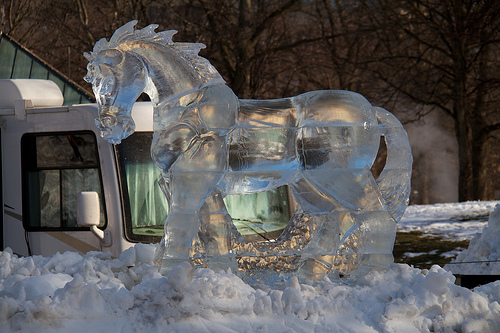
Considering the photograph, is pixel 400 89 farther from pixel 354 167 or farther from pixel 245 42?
pixel 354 167

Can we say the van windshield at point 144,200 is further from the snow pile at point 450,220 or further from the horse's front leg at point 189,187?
the snow pile at point 450,220

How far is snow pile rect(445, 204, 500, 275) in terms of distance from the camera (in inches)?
297

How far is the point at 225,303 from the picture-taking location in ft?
12.0

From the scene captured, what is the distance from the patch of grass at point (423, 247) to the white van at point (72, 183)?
3.14 meters

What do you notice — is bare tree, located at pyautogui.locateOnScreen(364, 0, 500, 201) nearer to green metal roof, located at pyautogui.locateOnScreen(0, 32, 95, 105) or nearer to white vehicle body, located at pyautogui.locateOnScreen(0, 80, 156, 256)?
green metal roof, located at pyautogui.locateOnScreen(0, 32, 95, 105)

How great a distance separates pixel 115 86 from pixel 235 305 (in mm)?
1511

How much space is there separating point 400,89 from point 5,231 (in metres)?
12.2

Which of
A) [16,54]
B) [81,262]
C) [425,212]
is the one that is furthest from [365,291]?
[425,212]

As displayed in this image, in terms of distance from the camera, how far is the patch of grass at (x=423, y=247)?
423 inches

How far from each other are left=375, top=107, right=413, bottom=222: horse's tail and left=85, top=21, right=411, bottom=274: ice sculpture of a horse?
0.15m

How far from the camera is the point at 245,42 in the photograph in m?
15.5

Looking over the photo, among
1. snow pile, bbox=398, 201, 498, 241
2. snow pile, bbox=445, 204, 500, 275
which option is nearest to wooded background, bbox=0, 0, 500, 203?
snow pile, bbox=398, 201, 498, 241

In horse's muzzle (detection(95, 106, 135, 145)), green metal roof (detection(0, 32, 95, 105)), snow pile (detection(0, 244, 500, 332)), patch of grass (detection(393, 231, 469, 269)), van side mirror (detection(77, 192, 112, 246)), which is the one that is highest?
green metal roof (detection(0, 32, 95, 105))

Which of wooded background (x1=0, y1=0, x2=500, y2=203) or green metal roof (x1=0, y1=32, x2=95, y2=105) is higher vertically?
wooded background (x1=0, y1=0, x2=500, y2=203)
